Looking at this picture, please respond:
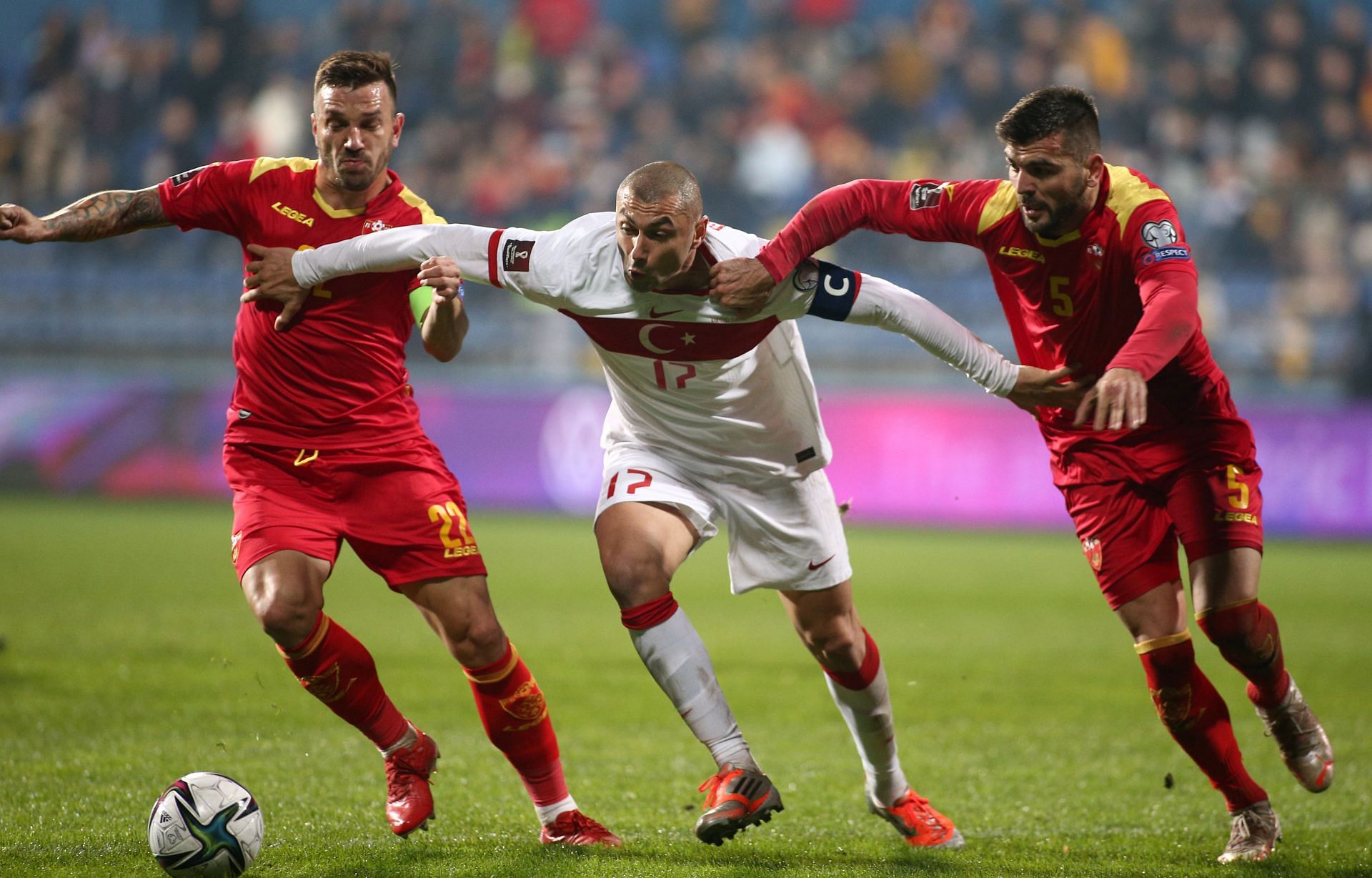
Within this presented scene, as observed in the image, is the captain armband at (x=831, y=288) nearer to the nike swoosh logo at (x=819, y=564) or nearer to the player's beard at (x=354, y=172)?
the nike swoosh logo at (x=819, y=564)

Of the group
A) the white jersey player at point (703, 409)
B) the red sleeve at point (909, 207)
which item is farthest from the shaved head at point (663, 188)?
the red sleeve at point (909, 207)

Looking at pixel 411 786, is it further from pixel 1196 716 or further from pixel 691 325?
pixel 1196 716

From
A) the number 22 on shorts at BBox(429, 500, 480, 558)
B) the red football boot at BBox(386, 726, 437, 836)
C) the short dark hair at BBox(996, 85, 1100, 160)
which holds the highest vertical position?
the short dark hair at BBox(996, 85, 1100, 160)

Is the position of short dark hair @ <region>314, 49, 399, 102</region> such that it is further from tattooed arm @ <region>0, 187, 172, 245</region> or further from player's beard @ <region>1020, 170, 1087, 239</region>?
player's beard @ <region>1020, 170, 1087, 239</region>

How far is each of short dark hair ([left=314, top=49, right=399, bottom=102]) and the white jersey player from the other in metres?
0.60

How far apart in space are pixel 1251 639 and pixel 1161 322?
43.4 inches

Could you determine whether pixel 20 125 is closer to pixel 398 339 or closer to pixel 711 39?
→ pixel 711 39

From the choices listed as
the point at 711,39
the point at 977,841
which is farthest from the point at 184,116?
the point at 977,841

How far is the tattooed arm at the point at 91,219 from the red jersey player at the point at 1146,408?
6.49 ft

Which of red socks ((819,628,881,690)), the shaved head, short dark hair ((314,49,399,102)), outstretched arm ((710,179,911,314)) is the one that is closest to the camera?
the shaved head

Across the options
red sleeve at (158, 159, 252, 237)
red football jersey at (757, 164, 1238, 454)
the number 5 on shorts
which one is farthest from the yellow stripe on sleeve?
red sleeve at (158, 159, 252, 237)

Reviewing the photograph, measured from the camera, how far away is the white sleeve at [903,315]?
13.6ft

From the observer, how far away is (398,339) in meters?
4.72

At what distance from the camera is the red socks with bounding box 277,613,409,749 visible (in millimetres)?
4348
